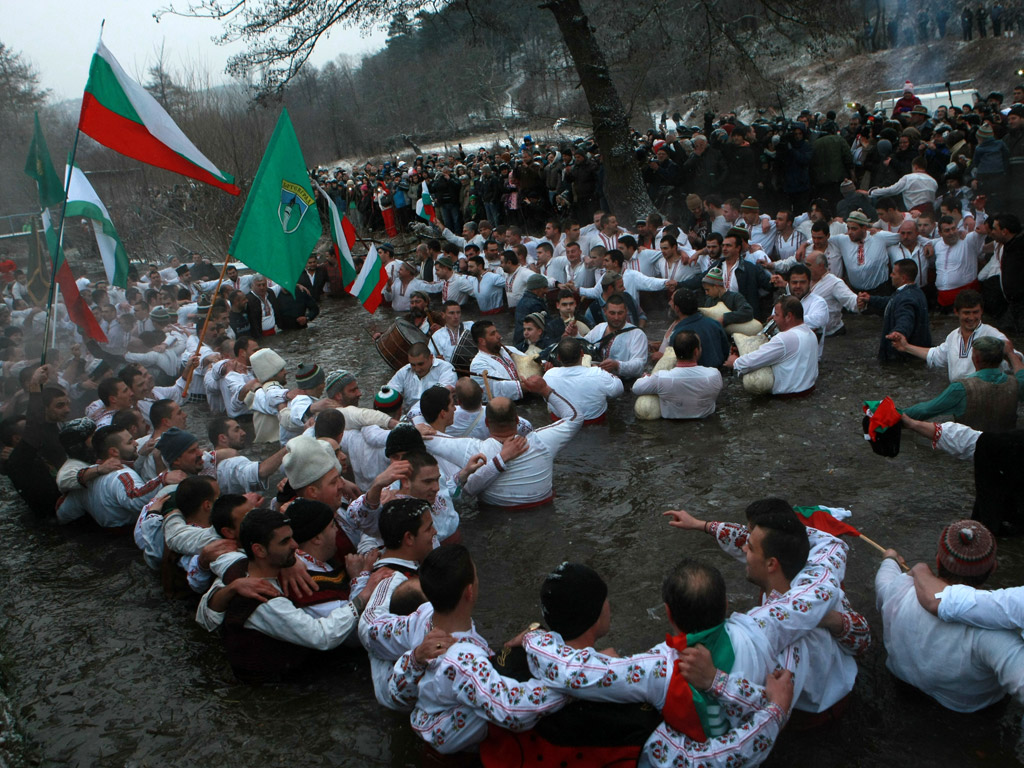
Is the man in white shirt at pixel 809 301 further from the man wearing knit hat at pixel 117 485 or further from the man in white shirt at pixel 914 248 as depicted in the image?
the man wearing knit hat at pixel 117 485

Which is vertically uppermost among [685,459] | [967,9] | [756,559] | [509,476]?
[967,9]

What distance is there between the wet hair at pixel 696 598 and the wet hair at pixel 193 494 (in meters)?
3.12

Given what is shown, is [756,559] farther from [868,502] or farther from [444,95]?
[444,95]

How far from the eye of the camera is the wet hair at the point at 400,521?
3.97m

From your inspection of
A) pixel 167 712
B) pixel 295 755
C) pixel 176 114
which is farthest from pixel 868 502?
pixel 176 114

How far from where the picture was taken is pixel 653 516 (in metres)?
5.80

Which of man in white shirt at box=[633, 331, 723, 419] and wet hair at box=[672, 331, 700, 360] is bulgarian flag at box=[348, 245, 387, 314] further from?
wet hair at box=[672, 331, 700, 360]

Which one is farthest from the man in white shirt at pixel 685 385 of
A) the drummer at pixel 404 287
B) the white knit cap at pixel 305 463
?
the drummer at pixel 404 287

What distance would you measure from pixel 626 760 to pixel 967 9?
36105 mm

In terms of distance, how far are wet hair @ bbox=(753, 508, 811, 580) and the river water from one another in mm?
776

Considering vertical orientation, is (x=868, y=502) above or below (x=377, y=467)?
below

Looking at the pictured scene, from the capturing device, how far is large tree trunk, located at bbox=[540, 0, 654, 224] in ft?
48.9

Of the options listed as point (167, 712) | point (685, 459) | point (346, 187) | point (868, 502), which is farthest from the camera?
point (346, 187)

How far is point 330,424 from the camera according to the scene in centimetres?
555
